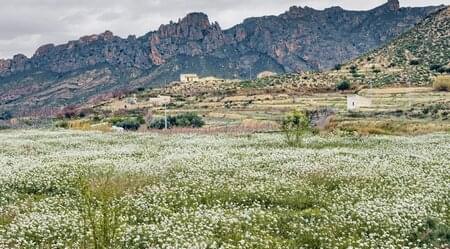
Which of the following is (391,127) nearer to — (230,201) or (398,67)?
(230,201)

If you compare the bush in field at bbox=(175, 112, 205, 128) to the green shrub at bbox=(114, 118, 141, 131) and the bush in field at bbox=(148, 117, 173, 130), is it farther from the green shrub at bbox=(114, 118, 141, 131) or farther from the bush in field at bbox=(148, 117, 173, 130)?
the green shrub at bbox=(114, 118, 141, 131)

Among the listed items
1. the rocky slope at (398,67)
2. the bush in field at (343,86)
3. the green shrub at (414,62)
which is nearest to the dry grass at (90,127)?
the bush in field at (343,86)

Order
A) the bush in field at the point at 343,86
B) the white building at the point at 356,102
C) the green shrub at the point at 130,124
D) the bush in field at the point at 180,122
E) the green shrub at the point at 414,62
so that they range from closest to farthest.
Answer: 1. the bush in field at the point at 180,122
2. the white building at the point at 356,102
3. the green shrub at the point at 130,124
4. the bush in field at the point at 343,86
5. the green shrub at the point at 414,62

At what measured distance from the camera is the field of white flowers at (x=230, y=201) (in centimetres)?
1254

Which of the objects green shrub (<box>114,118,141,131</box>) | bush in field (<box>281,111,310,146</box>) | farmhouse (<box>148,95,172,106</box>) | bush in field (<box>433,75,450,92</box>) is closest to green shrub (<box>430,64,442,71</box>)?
bush in field (<box>433,75,450,92</box>)

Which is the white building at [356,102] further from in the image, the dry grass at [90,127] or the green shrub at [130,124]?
the dry grass at [90,127]

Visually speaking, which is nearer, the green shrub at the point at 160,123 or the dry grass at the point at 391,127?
the dry grass at the point at 391,127

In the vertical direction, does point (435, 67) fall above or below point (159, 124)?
above

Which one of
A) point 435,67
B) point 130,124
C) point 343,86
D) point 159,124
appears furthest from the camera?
point 435,67

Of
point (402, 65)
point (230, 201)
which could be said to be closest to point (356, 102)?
point (402, 65)

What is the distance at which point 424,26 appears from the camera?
136 metres

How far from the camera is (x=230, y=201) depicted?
17.1 meters

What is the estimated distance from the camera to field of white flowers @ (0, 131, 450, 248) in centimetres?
1254

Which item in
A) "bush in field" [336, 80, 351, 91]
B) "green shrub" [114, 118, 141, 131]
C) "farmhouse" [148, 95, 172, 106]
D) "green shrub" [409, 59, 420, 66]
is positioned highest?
"green shrub" [409, 59, 420, 66]
